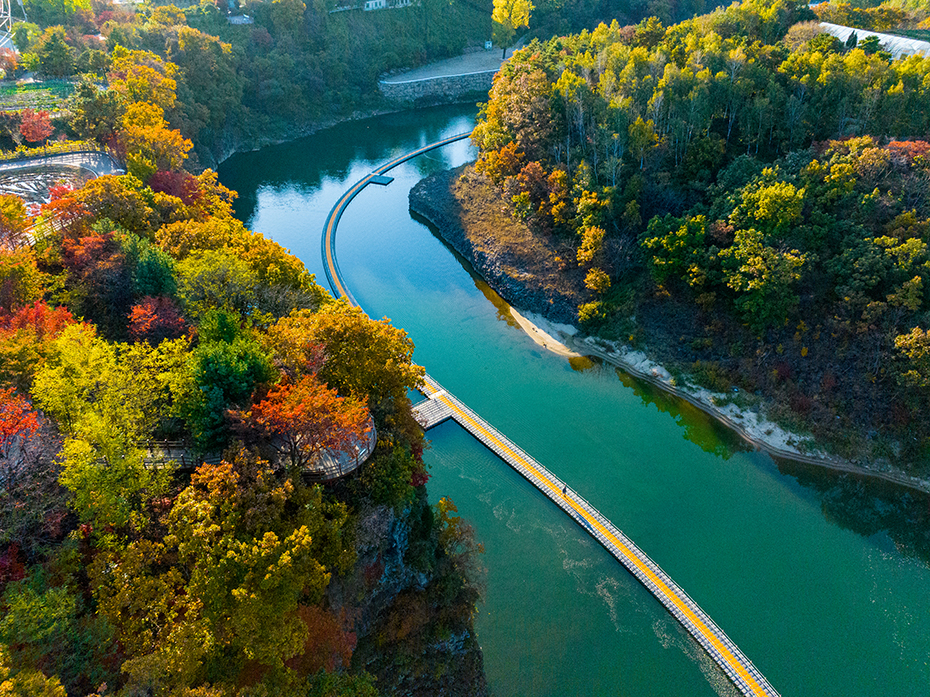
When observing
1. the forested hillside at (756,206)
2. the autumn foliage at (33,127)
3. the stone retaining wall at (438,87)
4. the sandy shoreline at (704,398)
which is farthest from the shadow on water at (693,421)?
the stone retaining wall at (438,87)

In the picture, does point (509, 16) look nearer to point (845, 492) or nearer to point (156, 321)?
point (156, 321)

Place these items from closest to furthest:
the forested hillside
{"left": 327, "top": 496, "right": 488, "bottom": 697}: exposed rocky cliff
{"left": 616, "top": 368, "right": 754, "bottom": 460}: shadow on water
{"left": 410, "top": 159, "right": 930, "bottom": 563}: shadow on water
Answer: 1. {"left": 327, "top": 496, "right": 488, "bottom": 697}: exposed rocky cliff
2. {"left": 410, "top": 159, "right": 930, "bottom": 563}: shadow on water
3. the forested hillside
4. {"left": 616, "top": 368, "right": 754, "bottom": 460}: shadow on water

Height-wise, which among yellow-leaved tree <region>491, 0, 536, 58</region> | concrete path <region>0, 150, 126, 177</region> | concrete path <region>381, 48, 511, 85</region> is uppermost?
yellow-leaved tree <region>491, 0, 536, 58</region>

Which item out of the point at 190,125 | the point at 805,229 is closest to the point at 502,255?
the point at 805,229

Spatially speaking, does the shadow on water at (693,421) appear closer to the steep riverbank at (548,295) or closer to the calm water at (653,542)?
the calm water at (653,542)

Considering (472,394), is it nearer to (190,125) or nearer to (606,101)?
(606,101)

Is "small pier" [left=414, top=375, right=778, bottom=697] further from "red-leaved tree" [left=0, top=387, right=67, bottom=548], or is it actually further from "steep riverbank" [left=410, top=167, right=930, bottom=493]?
"red-leaved tree" [left=0, top=387, right=67, bottom=548]

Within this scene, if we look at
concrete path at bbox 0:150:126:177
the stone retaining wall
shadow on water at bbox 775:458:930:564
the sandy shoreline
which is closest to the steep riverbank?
the sandy shoreline
